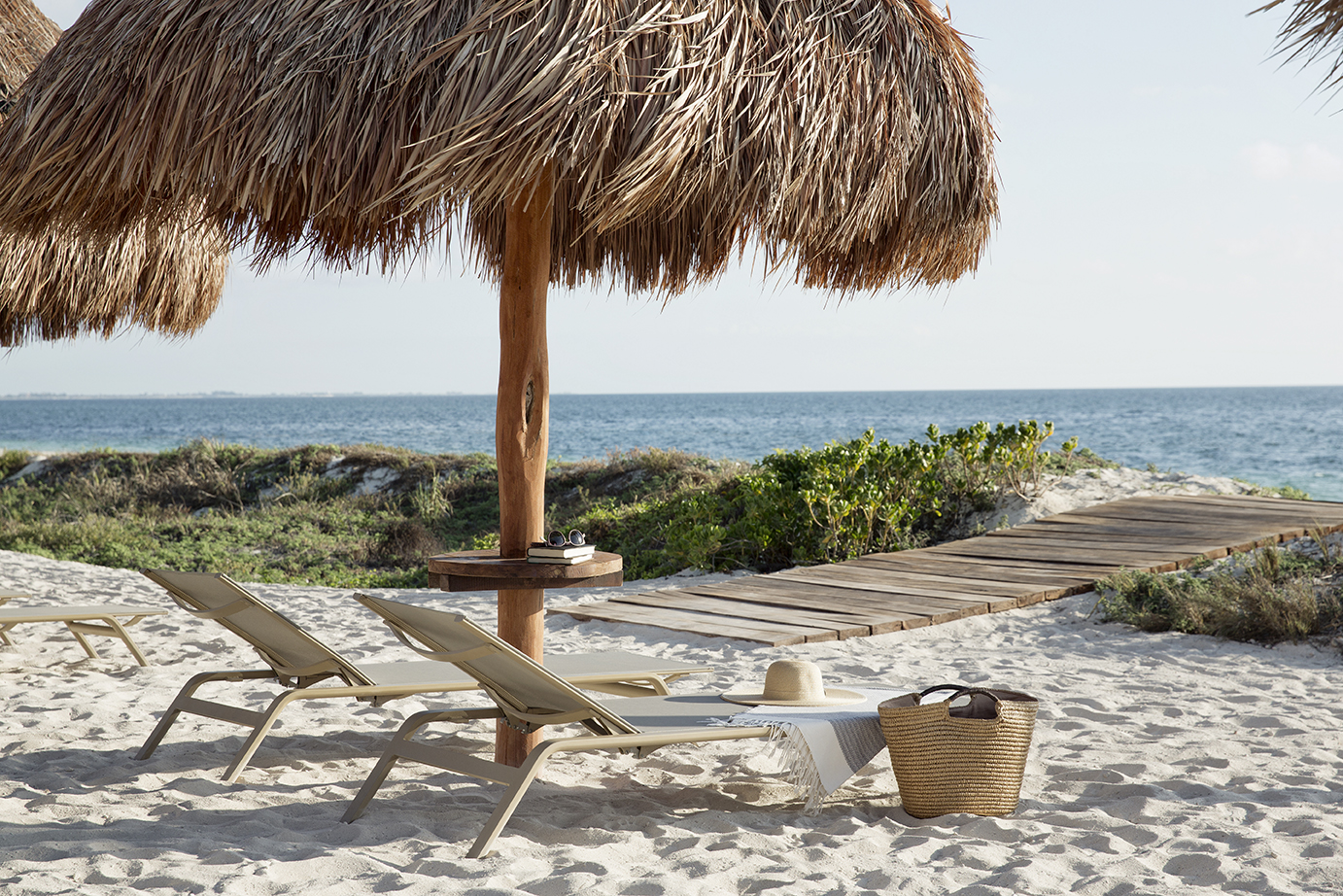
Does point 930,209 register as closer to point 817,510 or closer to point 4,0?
point 817,510

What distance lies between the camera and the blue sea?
108ft

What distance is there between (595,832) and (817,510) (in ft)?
18.2

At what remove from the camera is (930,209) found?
3.59 metres

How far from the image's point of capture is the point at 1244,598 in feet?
18.3

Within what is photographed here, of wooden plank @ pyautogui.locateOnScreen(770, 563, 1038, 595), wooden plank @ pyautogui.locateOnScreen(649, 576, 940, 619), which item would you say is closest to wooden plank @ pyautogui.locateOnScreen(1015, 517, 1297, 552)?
wooden plank @ pyautogui.locateOnScreen(770, 563, 1038, 595)

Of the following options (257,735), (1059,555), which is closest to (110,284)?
(257,735)

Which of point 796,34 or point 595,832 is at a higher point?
point 796,34

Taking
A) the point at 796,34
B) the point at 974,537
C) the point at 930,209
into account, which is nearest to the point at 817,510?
the point at 974,537

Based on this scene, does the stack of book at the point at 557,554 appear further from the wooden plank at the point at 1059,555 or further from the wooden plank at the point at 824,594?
the wooden plank at the point at 1059,555

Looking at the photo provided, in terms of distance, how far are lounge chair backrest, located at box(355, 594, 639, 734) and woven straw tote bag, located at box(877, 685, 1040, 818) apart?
2.58ft

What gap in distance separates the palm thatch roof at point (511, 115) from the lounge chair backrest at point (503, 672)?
1.09 metres

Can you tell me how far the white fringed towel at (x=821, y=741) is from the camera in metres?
2.92

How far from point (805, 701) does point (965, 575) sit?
3.92m

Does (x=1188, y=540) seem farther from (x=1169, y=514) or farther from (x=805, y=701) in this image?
(x=805, y=701)
